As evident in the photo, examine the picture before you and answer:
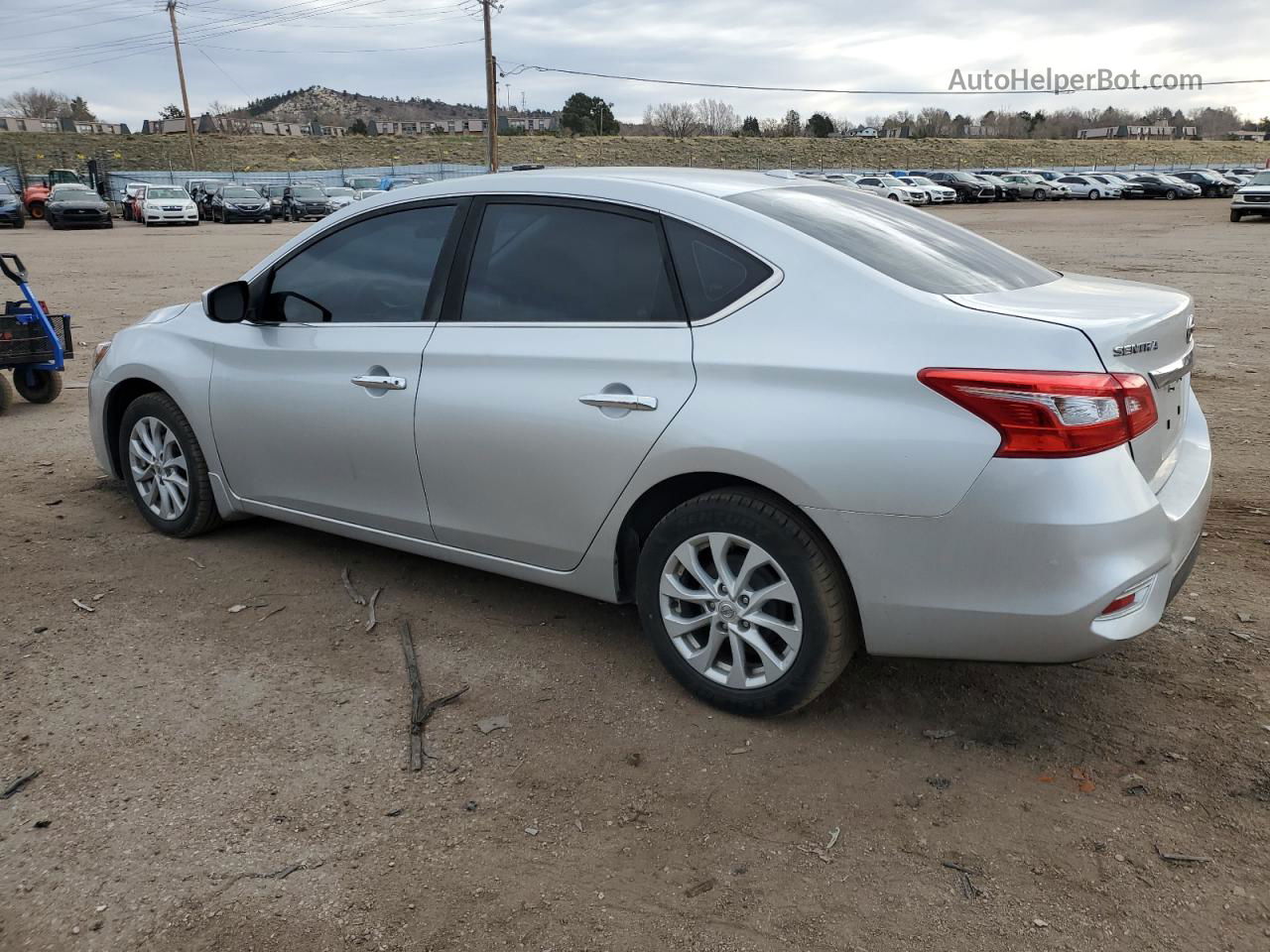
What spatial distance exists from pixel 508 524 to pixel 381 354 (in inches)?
34.2

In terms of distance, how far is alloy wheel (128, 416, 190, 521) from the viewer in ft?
16.3

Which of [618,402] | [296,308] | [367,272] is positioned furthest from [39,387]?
[618,402]

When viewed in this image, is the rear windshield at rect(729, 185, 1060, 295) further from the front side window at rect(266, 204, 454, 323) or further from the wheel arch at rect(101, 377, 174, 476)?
the wheel arch at rect(101, 377, 174, 476)

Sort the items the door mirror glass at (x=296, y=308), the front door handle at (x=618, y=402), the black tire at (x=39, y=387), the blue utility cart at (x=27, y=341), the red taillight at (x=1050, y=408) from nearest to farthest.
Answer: the red taillight at (x=1050, y=408) < the front door handle at (x=618, y=402) < the door mirror glass at (x=296, y=308) < the blue utility cart at (x=27, y=341) < the black tire at (x=39, y=387)

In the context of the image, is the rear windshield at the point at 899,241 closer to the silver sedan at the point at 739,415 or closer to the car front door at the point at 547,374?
the silver sedan at the point at 739,415

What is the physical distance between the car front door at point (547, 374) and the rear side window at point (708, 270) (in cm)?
5

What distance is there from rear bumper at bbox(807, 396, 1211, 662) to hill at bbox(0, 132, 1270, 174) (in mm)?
70834

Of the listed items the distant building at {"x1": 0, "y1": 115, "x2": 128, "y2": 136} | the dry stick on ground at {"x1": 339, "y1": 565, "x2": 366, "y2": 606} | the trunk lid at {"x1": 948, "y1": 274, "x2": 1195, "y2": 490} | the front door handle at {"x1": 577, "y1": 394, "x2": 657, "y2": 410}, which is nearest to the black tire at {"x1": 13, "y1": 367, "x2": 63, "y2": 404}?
the dry stick on ground at {"x1": 339, "y1": 565, "x2": 366, "y2": 606}

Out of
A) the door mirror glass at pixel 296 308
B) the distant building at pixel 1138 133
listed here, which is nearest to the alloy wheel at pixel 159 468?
the door mirror glass at pixel 296 308

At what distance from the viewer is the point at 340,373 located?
4129 millimetres

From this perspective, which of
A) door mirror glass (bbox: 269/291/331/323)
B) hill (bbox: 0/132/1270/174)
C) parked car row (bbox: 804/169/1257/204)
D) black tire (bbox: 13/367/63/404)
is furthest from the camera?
hill (bbox: 0/132/1270/174)

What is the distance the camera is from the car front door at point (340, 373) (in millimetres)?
3980

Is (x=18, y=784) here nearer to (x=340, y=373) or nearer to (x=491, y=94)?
(x=340, y=373)

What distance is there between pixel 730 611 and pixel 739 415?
0.62m
